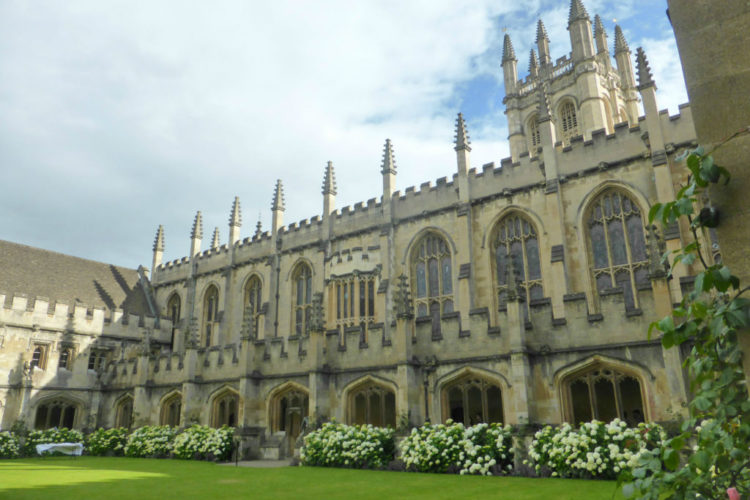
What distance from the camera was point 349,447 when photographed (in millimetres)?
15789

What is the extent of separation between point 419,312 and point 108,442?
1497cm

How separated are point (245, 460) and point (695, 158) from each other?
64.6 ft

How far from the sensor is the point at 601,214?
21.2 metres

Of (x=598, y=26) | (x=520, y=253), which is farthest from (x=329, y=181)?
(x=598, y=26)

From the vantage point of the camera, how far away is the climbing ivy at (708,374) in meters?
2.66

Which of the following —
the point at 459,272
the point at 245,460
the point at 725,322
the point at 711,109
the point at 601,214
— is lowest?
the point at 245,460

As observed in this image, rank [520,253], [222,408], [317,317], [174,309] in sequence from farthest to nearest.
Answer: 1. [174,309]
2. [222,408]
3. [520,253]
4. [317,317]

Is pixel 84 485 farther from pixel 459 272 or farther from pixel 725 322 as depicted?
pixel 459 272

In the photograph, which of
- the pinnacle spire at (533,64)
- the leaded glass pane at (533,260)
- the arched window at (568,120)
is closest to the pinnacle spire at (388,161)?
the leaded glass pane at (533,260)

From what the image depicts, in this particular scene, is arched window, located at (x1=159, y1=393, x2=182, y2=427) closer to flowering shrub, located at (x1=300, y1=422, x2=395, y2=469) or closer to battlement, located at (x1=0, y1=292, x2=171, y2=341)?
battlement, located at (x1=0, y1=292, x2=171, y2=341)

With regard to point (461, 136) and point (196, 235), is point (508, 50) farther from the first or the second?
point (196, 235)

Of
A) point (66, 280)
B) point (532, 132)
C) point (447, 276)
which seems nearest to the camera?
point (447, 276)

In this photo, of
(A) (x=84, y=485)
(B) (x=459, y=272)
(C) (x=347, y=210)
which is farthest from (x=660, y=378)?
(C) (x=347, y=210)

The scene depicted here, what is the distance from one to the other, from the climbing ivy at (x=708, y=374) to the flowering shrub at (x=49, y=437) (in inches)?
1107
